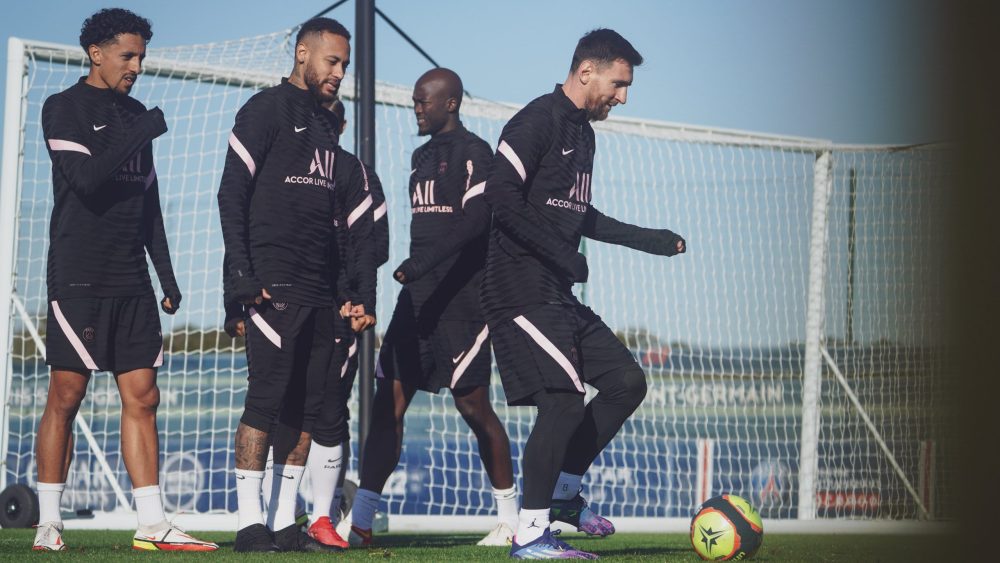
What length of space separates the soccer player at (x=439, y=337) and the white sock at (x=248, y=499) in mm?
1046

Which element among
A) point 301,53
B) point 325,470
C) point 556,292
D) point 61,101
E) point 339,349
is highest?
point 301,53

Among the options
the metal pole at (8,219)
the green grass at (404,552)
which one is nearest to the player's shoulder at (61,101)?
the green grass at (404,552)

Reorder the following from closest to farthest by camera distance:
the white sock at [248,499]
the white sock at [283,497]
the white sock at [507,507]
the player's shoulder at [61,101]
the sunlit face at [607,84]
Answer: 1. the white sock at [248,499]
2. the sunlit face at [607,84]
3. the white sock at [283,497]
4. the player's shoulder at [61,101]
5. the white sock at [507,507]

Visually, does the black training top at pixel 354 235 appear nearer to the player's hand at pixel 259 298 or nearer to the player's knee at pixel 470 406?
the player's hand at pixel 259 298

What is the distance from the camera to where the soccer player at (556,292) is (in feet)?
13.3

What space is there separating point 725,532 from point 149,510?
2355 millimetres

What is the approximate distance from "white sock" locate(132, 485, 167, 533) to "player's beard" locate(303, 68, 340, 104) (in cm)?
180

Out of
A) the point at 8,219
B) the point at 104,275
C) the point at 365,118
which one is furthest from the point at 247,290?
the point at 8,219

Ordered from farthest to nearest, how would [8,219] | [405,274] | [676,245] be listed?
[8,219] → [676,245] → [405,274]

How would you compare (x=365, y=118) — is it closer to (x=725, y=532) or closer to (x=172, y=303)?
(x=172, y=303)

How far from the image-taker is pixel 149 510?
14.5ft

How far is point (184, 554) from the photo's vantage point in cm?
407

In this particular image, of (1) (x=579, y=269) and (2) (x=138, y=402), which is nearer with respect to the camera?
(1) (x=579, y=269)

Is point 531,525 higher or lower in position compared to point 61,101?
lower
